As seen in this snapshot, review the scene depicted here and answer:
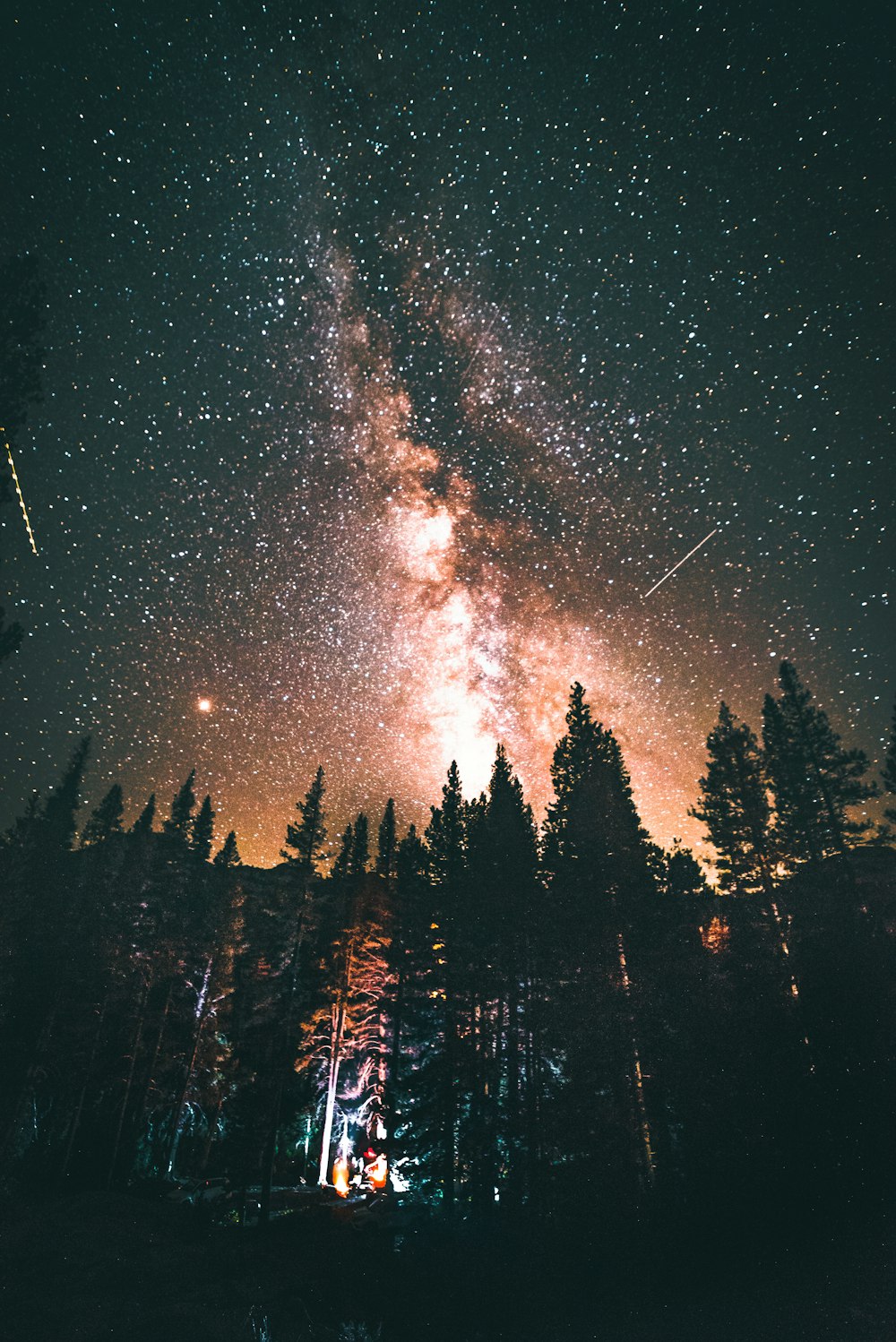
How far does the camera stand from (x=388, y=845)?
139 feet

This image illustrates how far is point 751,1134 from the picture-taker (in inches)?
609

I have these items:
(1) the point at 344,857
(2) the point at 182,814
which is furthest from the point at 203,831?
(1) the point at 344,857

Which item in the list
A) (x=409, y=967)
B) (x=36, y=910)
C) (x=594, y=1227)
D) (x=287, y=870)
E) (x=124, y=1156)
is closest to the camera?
(x=594, y=1227)

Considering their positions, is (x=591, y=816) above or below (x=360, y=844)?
below

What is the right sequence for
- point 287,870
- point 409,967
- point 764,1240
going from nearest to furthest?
point 764,1240, point 409,967, point 287,870

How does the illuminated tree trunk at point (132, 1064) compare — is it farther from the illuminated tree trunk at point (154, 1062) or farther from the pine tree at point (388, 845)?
the pine tree at point (388, 845)

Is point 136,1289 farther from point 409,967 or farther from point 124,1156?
point 124,1156

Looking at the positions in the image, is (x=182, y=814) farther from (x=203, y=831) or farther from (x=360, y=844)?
(x=360, y=844)

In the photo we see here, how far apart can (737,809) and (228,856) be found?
41.4 meters

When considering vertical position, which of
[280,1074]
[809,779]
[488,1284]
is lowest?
[488,1284]

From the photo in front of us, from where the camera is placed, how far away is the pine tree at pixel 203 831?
5876 cm

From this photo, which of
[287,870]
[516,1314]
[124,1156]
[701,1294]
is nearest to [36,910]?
[124,1156]

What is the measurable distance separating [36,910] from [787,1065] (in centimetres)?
4528

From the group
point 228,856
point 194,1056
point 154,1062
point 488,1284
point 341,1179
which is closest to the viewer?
point 488,1284
